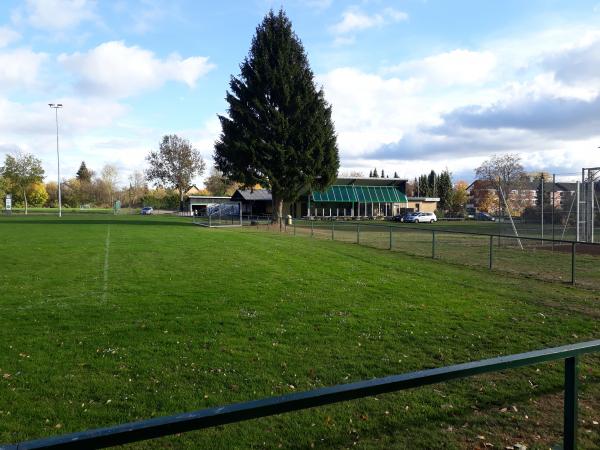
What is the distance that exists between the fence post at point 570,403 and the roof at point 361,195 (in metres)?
65.7

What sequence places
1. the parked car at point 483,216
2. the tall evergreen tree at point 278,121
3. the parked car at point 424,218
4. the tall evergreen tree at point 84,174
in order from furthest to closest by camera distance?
the tall evergreen tree at point 84,174
the parked car at point 483,216
the parked car at point 424,218
the tall evergreen tree at point 278,121

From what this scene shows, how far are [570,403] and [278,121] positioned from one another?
38.0 meters

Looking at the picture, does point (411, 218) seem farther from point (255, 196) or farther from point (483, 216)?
point (255, 196)

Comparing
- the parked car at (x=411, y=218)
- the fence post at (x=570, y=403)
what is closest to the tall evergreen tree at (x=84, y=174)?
the parked car at (x=411, y=218)

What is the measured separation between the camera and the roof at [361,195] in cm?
7012

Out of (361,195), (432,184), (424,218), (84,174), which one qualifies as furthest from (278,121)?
(84,174)

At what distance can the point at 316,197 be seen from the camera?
229ft

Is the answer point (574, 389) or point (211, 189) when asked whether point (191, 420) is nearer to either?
point (574, 389)

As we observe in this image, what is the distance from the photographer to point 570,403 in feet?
10.6

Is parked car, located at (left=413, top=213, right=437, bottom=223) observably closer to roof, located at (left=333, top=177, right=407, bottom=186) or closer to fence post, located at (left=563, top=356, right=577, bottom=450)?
roof, located at (left=333, top=177, right=407, bottom=186)

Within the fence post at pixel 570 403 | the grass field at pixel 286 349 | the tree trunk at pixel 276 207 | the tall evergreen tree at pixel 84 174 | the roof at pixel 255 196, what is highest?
the tall evergreen tree at pixel 84 174

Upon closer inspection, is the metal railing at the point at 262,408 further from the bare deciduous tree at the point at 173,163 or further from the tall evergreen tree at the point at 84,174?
the tall evergreen tree at the point at 84,174

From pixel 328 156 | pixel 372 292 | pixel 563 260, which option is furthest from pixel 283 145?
pixel 372 292

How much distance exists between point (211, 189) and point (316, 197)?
2280 inches
